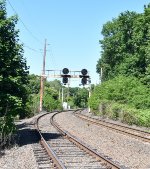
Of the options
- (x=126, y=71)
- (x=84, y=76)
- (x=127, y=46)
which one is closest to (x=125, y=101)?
(x=84, y=76)

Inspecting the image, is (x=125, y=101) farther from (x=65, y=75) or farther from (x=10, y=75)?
(x=10, y=75)

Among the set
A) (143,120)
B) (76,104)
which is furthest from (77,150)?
(76,104)

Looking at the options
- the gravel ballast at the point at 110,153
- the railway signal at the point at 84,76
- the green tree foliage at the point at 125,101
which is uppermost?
the railway signal at the point at 84,76

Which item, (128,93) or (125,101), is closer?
(128,93)

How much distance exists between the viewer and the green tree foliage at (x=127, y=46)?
5741 cm

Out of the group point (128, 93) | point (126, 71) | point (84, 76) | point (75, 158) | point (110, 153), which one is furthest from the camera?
point (126, 71)

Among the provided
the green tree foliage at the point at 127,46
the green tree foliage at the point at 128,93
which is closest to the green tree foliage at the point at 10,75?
the green tree foliage at the point at 128,93

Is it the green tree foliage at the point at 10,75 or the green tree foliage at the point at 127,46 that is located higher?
the green tree foliage at the point at 127,46

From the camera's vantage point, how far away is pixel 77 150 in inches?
661

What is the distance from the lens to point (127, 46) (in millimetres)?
70750

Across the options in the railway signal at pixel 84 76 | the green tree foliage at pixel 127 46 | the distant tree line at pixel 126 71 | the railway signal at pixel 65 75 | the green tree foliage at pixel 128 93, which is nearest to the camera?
the distant tree line at pixel 126 71

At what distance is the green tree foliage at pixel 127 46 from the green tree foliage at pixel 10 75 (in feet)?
108

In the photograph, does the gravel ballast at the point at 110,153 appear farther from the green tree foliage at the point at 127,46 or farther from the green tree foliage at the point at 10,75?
the green tree foliage at the point at 127,46

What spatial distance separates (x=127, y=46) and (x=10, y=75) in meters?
54.0
